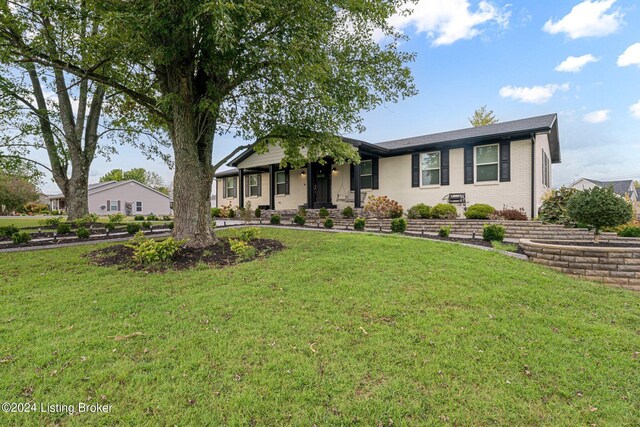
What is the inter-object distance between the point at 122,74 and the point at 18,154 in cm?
874

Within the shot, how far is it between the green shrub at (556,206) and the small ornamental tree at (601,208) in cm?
308

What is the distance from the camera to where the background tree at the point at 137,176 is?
5928 cm

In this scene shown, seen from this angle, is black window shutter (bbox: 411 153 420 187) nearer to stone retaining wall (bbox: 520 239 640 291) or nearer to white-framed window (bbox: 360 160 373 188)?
white-framed window (bbox: 360 160 373 188)

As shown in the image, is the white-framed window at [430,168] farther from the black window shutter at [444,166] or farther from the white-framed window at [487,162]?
the white-framed window at [487,162]

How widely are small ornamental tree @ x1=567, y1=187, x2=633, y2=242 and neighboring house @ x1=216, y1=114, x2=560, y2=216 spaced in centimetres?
483

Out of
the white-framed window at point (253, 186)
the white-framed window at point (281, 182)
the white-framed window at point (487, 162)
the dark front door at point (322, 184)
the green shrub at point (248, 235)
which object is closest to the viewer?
the green shrub at point (248, 235)

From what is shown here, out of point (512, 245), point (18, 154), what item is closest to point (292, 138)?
point (512, 245)

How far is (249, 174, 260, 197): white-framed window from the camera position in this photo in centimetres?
2161

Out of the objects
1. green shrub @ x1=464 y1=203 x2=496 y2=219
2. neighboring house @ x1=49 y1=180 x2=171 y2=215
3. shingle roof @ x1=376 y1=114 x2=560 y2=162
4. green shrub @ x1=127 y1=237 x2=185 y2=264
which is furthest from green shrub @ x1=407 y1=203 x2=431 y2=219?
neighboring house @ x1=49 y1=180 x2=171 y2=215

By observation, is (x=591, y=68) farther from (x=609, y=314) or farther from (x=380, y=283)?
(x=380, y=283)

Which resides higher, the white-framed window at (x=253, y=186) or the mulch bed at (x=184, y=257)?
the white-framed window at (x=253, y=186)

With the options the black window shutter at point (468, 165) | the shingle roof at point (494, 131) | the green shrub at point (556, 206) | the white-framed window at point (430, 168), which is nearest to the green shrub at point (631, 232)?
the green shrub at point (556, 206)

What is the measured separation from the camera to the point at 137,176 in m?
61.2

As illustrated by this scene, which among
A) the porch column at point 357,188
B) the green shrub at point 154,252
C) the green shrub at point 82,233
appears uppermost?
the porch column at point 357,188
